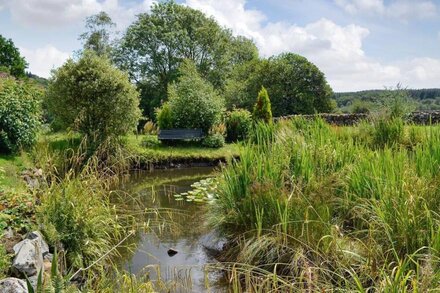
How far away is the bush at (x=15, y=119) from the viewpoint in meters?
9.45

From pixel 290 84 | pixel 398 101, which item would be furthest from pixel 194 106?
pixel 290 84

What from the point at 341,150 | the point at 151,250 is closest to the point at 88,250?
the point at 151,250

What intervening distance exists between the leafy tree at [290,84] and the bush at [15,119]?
21.3 metres

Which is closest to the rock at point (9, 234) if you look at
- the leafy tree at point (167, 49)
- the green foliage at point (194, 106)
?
the green foliage at point (194, 106)

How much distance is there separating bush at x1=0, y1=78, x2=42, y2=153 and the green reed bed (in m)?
5.77

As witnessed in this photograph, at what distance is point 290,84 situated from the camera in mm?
31812

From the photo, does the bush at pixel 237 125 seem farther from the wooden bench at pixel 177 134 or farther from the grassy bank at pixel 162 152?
the wooden bench at pixel 177 134

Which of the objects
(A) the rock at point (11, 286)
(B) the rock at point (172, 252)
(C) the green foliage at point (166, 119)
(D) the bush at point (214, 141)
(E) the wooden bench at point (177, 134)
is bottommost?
(B) the rock at point (172, 252)

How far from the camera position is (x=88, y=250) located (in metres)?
4.89

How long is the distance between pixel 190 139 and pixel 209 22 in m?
18.3

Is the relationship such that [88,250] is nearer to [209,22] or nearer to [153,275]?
[153,275]

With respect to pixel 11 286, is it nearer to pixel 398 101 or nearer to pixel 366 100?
pixel 398 101

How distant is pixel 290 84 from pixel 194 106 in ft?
56.0

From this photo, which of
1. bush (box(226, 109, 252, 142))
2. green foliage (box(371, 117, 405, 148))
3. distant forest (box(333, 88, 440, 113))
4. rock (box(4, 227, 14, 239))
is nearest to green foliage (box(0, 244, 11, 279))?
rock (box(4, 227, 14, 239))
